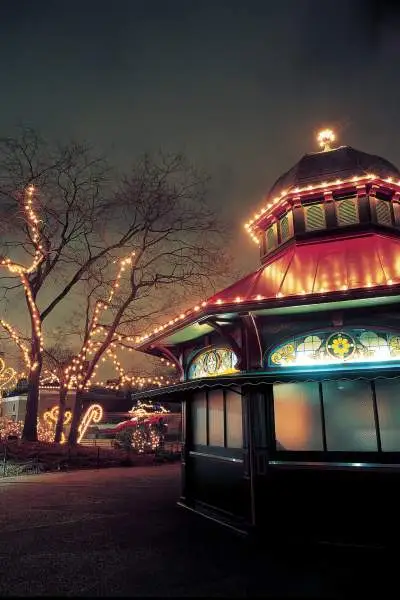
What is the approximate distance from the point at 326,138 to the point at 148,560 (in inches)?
440

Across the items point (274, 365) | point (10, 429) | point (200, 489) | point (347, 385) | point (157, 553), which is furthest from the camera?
point (10, 429)

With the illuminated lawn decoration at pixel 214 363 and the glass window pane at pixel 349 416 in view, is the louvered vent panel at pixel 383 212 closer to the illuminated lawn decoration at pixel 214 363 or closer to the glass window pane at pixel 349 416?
the glass window pane at pixel 349 416

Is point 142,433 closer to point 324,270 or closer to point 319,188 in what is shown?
point 319,188

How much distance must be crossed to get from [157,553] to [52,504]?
4744 mm

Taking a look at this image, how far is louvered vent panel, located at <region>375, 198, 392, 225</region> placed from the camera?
982 centimetres

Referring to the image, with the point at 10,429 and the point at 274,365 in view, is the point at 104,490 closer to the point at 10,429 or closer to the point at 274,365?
the point at 274,365

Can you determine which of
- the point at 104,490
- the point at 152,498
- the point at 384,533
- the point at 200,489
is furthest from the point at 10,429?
the point at 384,533

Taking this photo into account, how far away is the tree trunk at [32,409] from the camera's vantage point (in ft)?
61.7

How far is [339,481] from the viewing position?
273 inches

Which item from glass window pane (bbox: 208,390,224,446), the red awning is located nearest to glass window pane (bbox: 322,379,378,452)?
the red awning

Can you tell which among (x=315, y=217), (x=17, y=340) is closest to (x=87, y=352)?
(x=17, y=340)

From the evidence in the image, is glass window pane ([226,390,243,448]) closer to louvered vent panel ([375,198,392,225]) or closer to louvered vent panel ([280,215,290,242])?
louvered vent panel ([280,215,290,242])

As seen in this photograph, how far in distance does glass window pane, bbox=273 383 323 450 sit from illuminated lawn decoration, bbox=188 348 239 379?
4.04 ft

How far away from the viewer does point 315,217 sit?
33.1 feet
